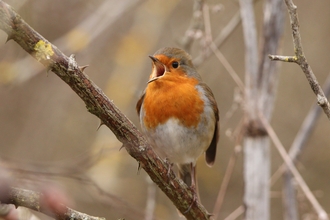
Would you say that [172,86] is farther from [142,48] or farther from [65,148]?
[65,148]

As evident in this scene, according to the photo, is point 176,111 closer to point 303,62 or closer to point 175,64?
point 175,64

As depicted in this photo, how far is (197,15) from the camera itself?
3.91 metres

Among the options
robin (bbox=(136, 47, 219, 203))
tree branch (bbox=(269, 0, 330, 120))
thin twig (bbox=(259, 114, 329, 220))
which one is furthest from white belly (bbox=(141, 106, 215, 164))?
tree branch (bbox=(269, 0, 330, 120))

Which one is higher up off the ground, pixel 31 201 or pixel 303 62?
pixel 303 62

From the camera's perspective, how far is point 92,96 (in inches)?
80.8

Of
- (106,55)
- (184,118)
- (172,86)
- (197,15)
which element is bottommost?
(184,118)

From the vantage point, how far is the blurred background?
5238 millimetres

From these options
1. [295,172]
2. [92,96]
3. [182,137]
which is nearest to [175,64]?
[182,137]

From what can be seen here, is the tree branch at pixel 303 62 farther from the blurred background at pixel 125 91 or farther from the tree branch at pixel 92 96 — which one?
the blurred background at pixel 125 91

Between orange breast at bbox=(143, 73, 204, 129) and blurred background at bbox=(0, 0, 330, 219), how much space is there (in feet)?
3.09

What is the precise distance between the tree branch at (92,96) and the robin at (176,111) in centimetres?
88

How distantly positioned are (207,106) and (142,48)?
6.27 ft

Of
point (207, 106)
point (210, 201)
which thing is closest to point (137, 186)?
point (210, 201)

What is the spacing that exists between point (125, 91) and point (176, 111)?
187 cm
